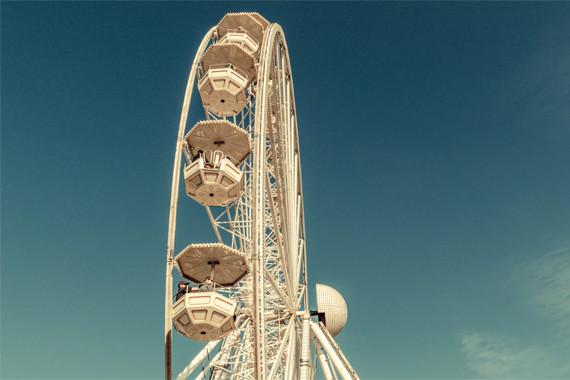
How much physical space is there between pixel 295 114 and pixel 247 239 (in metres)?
10.7

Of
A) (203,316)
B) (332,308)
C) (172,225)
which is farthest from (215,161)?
(332,308)

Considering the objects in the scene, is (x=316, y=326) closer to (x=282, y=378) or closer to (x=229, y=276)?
(x=282, y=378)

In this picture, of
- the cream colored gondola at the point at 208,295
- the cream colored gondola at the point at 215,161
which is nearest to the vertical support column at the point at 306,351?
the cream colored gondola at the point at 208,295

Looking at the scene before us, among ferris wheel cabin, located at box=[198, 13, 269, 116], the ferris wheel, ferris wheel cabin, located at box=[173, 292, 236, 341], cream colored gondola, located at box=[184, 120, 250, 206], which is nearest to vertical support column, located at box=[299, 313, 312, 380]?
the ferris wheel

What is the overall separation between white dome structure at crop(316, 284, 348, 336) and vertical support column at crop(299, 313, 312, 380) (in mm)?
2971

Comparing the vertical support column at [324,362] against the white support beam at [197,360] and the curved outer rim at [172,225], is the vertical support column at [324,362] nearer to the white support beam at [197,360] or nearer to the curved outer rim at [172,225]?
the white support beam at [197,360]

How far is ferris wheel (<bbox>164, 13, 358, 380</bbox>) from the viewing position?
13.8m

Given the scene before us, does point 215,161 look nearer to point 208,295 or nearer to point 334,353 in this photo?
point 208,295

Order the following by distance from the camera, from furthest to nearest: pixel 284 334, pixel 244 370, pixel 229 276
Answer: pixel 284 334
pixel 244 370
pixel 229 276

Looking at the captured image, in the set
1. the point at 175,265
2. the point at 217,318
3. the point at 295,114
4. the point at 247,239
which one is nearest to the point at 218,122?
the point at 247,239

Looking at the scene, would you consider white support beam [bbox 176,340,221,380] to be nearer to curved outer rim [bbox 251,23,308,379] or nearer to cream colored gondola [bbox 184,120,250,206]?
curved outer rim [bbox 251,23,308,379]

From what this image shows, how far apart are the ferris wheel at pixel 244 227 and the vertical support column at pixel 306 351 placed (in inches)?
1.5

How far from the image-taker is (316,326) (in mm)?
23438

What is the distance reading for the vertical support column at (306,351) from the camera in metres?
21.6
